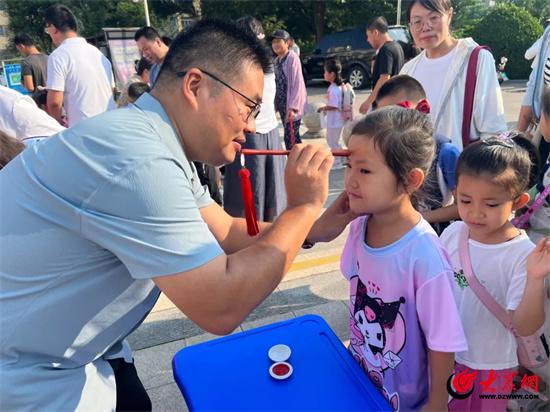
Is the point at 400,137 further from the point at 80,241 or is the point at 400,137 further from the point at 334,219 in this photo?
the point at 80,241

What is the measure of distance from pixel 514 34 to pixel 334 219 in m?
18.9

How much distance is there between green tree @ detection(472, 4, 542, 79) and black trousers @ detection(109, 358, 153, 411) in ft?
62.2

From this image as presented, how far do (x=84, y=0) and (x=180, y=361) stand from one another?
27.7 meters

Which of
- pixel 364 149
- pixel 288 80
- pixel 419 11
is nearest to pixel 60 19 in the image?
pixel 288 80

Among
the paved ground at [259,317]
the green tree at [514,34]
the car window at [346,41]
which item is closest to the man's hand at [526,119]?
the paved ground at [259,317]

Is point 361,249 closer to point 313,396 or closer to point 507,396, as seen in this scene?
point 313,396

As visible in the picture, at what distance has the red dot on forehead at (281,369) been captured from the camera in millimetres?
1295

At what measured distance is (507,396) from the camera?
175 centimetres

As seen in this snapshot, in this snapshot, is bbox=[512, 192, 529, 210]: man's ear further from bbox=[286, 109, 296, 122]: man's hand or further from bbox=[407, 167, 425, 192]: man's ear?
bbox=[286, 109, 296, 122]: man's hand

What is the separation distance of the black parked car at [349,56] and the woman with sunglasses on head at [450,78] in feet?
39.3

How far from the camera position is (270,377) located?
1.29m

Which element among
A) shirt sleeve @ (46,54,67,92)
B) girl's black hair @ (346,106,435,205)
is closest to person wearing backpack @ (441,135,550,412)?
girl's black hair @ (346,106,435,205)

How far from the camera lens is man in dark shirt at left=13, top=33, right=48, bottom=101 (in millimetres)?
5523

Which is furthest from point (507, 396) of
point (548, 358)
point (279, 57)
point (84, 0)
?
Result: point (84, 0)
